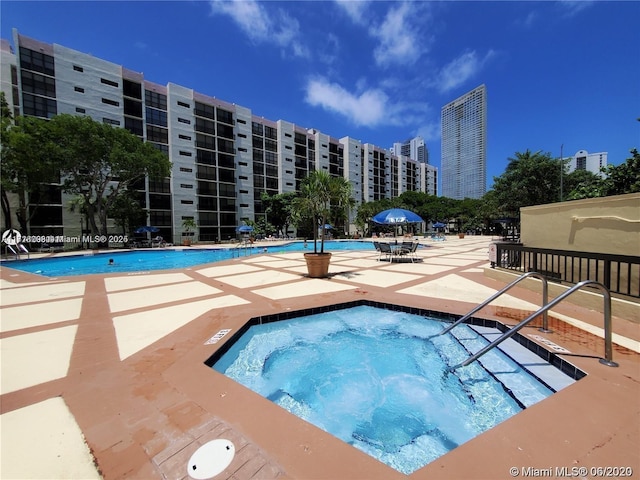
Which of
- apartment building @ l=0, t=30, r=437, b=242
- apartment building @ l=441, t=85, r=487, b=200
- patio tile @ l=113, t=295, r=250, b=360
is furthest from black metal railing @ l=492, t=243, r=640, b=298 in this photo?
apartment building @ l=441, t=85, r=487, b=200

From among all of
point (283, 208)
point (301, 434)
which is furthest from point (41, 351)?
point (283, 208)

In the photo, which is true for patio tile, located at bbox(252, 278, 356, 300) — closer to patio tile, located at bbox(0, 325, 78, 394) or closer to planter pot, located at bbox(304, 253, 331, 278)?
planter pot, located at bbox(304, 253, 331, 278)

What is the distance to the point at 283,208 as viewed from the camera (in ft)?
137

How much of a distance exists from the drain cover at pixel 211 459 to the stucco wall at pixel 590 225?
319 inches

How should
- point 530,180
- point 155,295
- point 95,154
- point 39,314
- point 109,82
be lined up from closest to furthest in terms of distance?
1. point 39,314
2. point 155,295
3. point 95,154
4. point 530,180
5. point 109,82

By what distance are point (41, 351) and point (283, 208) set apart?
38.6 m

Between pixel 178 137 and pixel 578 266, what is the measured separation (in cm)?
4314

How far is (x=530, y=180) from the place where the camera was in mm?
24938

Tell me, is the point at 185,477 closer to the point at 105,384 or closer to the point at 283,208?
the point at 105,384

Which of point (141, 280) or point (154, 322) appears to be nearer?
point (154, 322)

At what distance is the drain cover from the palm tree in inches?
275

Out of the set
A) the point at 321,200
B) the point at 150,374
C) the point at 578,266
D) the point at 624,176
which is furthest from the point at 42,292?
the point at 624,176

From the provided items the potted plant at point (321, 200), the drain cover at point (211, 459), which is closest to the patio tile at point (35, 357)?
the drain cover at point (211, 459)

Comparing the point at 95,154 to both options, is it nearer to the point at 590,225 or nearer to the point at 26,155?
the point at 26,155
